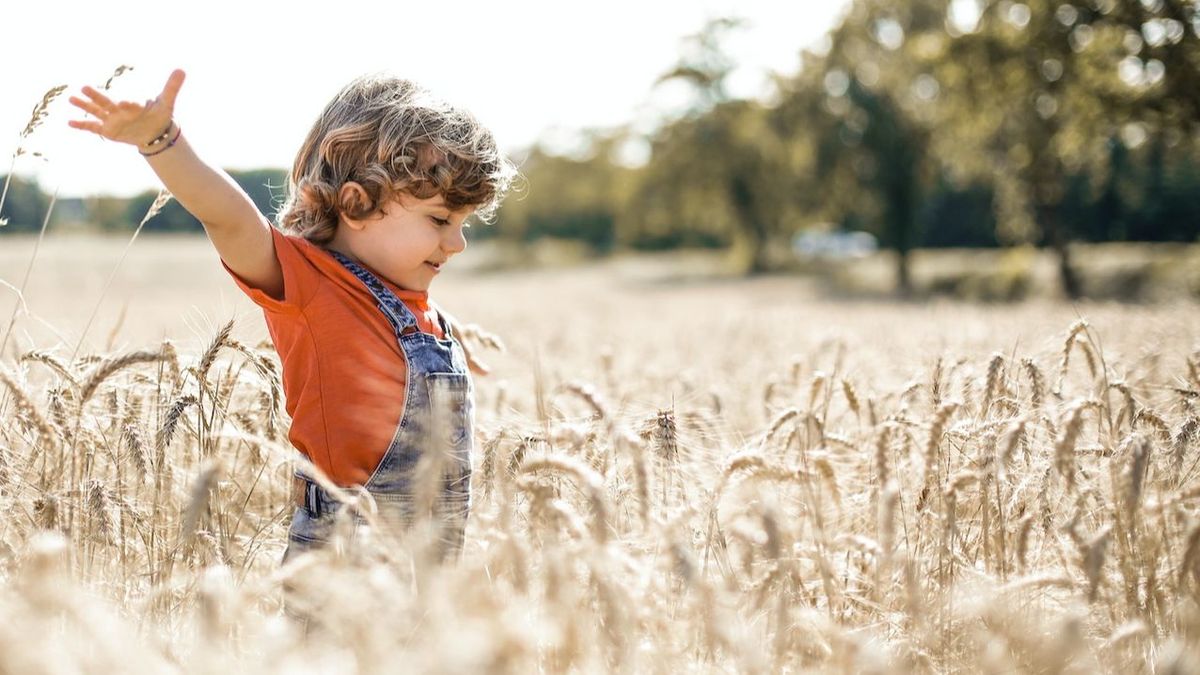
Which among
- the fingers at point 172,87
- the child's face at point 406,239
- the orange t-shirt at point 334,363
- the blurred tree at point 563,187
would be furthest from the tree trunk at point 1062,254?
the blurred tree at point 563,187

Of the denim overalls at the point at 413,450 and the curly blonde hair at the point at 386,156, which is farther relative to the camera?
the curly blonde hair at the point at 386,156

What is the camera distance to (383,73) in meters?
2.67

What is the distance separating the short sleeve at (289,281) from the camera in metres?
2.28

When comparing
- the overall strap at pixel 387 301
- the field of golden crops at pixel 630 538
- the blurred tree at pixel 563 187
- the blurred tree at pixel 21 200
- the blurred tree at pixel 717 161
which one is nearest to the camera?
the field of golden crops at pixel 630 538

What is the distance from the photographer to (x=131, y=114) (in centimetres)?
203

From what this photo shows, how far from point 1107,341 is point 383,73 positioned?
164 inches

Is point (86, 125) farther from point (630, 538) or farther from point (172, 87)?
point (630, 538)

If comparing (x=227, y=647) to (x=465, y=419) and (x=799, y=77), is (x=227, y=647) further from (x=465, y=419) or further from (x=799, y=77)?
(x=799, y=77)

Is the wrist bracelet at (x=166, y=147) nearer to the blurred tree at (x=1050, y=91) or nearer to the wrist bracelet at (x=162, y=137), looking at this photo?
the wrist bracelet at (x=162, y=137)

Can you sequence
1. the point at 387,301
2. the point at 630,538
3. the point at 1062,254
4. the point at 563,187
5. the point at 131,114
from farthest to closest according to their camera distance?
the point at 563,187, the point at 1062,254, the point at 387,301, the point at 630,538, the point at 131,114

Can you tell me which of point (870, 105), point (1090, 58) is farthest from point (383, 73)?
point (870, 105)

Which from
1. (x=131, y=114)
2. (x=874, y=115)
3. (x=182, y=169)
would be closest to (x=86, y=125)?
(x=131, y=114)

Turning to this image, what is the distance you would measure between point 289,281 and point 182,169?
1.20 feet

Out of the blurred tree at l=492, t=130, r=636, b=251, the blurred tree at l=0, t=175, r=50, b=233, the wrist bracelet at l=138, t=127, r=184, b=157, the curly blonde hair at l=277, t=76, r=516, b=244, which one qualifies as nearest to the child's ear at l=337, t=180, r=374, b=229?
the curly blonde hair at l=277, t=76, r=516, b=244
